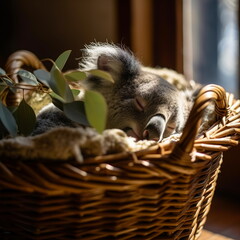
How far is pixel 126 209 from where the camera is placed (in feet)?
2.55

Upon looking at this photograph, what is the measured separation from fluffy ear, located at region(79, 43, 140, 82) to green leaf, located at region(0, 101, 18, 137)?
39cm

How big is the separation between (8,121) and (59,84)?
0.52ft

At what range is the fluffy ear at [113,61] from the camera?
123 centimetres

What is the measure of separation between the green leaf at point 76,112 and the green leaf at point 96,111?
10cm

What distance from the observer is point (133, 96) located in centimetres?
119

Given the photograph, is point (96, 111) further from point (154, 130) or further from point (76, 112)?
point (154, 130)

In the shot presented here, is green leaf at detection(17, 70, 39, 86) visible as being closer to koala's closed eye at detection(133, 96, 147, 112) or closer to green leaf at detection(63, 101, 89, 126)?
green leaf at detection(63, 101, 89, 126)

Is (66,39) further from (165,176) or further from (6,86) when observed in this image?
(165,176)

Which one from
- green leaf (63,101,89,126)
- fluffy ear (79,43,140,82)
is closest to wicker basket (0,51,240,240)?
green leaf (63,101,89,126)

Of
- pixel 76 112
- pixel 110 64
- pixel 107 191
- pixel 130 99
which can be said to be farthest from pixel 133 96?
pixel 107 191

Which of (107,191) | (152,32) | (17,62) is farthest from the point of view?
(152,32)

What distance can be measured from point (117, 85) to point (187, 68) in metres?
0.99

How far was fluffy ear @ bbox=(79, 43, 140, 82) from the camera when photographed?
1233mm

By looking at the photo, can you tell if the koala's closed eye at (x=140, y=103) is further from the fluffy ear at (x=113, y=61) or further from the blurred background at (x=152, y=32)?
the blurred background at (x=152, y=32)
